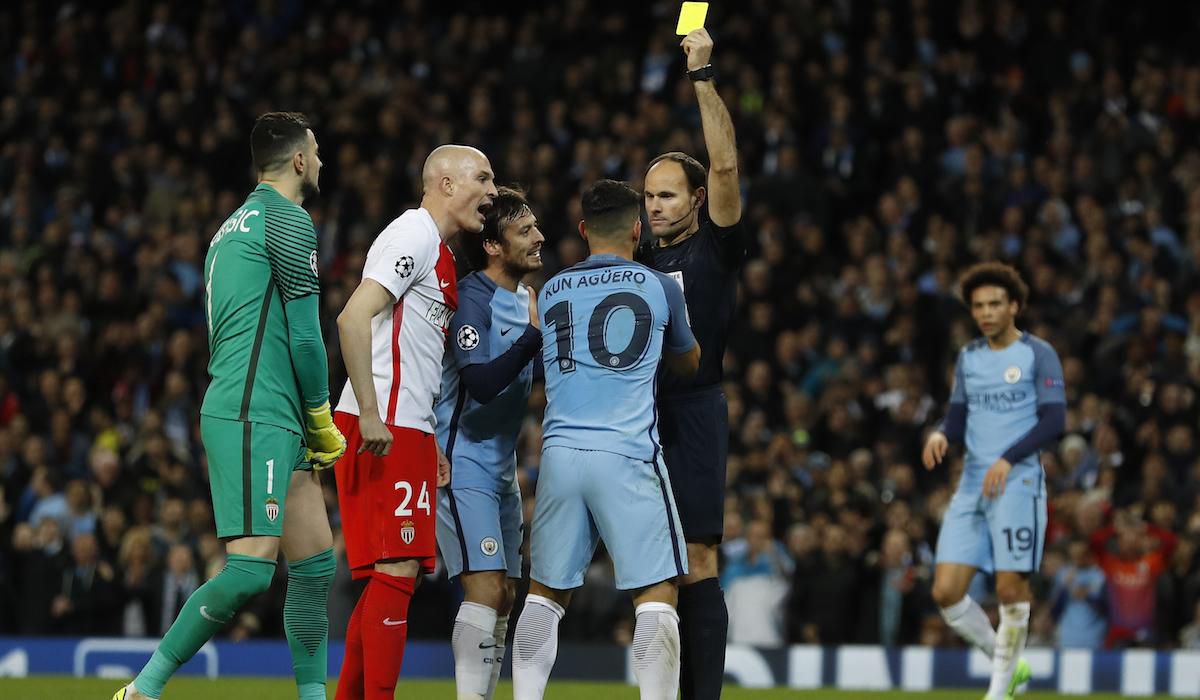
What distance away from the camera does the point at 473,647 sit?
7.38 m

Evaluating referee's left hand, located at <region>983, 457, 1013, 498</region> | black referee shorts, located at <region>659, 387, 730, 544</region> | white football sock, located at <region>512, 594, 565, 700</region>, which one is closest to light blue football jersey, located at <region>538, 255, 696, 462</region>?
black referee shorts, located at <region>659, 387, 730, 544</region>

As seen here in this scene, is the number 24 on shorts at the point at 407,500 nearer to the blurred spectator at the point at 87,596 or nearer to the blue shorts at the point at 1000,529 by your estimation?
the blue shorts at the point at 1000,529

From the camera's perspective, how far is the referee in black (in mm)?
7391

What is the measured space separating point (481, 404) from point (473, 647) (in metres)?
1.08

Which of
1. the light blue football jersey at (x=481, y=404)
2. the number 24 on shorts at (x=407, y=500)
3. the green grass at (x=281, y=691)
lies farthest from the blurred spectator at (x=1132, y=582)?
the number 24 on shorts at (x=407, y=500)

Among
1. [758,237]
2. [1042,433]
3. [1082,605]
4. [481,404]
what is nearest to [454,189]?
[481,404]

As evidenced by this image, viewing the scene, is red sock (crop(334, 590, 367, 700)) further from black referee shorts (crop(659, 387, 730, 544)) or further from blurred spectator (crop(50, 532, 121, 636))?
blurred spectator (crop(50, 532, 121, 636))

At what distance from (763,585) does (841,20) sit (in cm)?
838

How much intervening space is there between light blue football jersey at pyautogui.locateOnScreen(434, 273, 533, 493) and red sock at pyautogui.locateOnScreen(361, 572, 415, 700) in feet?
2.28

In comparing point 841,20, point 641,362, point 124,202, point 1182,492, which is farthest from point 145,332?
point 641,362

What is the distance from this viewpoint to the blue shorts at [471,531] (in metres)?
7.46

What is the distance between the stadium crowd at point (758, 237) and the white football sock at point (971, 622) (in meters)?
3.49

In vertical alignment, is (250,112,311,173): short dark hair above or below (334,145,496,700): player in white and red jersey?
above

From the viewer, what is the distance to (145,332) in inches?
682
